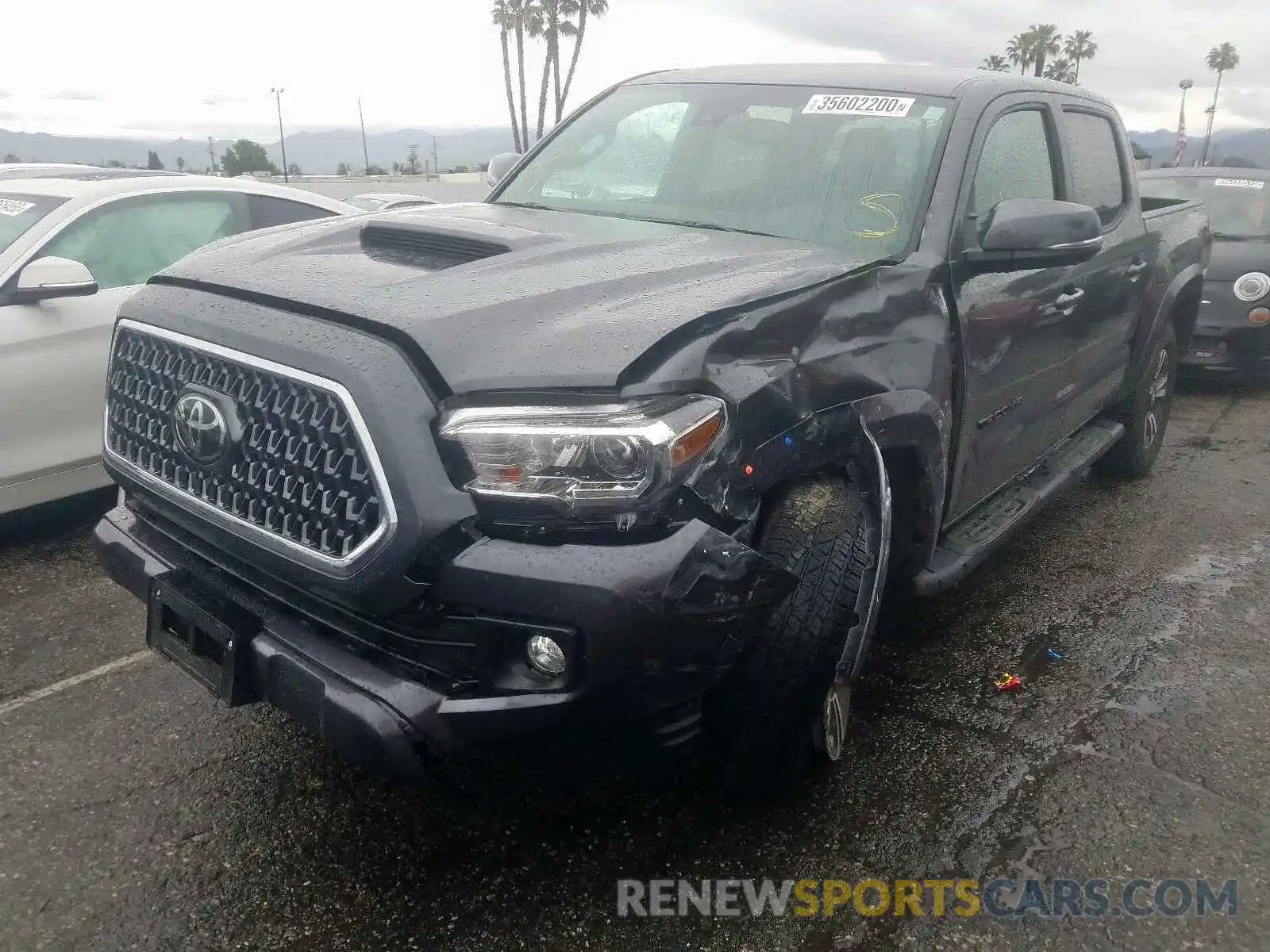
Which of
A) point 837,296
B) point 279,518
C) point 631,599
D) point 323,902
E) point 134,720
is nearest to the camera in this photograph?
point 631,599

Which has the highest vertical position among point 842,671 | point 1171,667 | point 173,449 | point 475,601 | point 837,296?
point 837,296

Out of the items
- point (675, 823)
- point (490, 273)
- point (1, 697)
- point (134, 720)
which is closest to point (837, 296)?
point (490, 273)

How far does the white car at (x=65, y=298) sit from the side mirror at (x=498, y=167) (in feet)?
4.99

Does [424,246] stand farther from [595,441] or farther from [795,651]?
[795,651]

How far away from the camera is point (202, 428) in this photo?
2.25 m

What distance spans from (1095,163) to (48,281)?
14.0 ft

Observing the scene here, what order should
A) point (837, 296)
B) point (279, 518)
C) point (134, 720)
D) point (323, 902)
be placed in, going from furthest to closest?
point (134, 720)
point (837, 296)
point (323, 902)
point (279, 518)

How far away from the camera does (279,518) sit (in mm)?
2162

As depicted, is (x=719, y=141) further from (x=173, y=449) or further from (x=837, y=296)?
(x=173, y=449)

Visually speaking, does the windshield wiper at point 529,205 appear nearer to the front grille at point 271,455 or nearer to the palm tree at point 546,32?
the front grille at point 271,455

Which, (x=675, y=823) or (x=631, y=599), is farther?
(x=675, y=823)

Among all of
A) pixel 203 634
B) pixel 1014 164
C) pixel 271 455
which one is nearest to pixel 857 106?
pixel 1014 164

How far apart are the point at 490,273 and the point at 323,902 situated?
1.47 metres

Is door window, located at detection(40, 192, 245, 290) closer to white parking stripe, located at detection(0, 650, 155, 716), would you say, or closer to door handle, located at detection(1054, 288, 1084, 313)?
white parking stripe, located at detection(0, 650, 155, 716)
